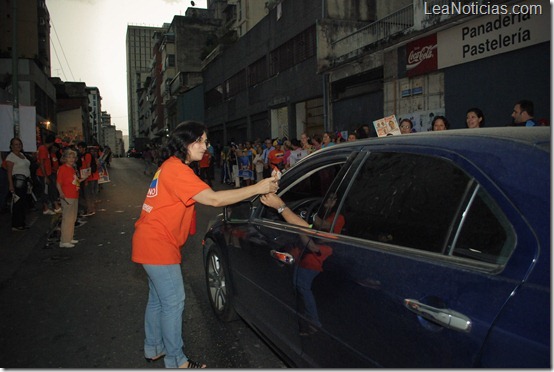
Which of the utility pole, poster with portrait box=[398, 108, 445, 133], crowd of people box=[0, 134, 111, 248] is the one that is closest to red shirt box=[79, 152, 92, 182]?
crowd of people box=[0, 134, 111, 248]

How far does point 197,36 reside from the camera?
56656 mm

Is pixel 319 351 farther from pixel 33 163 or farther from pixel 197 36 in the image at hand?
pixel 197 36

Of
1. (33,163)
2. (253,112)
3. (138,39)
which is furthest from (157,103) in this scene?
(138,39)

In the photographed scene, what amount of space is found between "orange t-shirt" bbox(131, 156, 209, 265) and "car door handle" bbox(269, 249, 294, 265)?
63cm

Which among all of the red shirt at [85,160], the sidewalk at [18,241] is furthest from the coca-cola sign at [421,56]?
the sidewalk at [18,241]

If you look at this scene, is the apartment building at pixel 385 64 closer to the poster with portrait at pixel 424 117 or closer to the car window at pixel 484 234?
the poster with portrait at pixel 424 117

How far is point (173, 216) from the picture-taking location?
2.83 m

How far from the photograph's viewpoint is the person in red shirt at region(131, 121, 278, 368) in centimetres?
273

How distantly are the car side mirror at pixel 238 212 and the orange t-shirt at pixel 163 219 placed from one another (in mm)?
670

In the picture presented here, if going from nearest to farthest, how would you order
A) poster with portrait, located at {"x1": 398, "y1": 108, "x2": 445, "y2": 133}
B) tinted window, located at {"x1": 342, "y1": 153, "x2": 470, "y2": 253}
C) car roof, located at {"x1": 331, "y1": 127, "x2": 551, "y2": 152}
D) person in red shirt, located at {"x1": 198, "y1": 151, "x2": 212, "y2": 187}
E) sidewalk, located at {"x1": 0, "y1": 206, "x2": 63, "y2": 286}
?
car roof, located at {"x1": 331, "y1": 127, "x2": 551, "y2": 152}
tinted window, located at {"x1": 342, "y1": 153, "x2": 470, "y2": 253}
sidewalk, located at {"x1": 0, "y1": 206, "x2": 63, "y2": 286}
poster with portrait, located at {"x1": 398, "y1": 108, "x2": 445, "y2": 133}
person in red shirt, located at {"x1": 198, "y1": 151, "x2": 212, "y2": 187}

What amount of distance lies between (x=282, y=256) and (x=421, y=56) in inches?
512

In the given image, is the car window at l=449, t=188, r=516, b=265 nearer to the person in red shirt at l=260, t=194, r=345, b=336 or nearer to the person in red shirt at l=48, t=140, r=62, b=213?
the person in red shirt at l=260, t=194, r=345, b=336

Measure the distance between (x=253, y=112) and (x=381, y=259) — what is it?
29.9 m

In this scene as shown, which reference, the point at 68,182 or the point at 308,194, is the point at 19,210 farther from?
the point at 308,194
